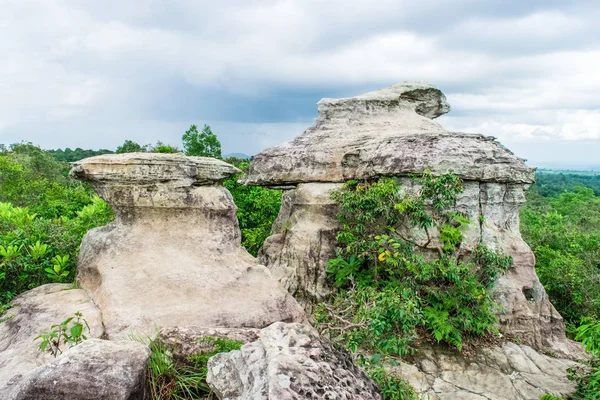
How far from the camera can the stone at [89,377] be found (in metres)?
3.57

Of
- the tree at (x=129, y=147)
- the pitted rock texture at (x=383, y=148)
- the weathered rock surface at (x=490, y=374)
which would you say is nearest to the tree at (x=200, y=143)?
the tree at (x=129, y=147)

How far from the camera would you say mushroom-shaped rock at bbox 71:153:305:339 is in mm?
6418

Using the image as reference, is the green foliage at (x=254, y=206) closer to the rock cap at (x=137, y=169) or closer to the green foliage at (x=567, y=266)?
the rock cap at (x=137, y=169)

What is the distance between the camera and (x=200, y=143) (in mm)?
27578

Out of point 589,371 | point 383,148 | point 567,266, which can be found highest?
point 383,148

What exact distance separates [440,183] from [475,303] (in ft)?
7.90

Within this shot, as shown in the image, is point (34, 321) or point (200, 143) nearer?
point (34, 321)

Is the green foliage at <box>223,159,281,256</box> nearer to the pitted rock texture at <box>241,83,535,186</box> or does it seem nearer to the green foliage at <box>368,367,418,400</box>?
the pitted rock texture at <box>241,83,535,186</box>

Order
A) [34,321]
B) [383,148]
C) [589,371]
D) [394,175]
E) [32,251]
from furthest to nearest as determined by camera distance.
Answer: [383,148]
[394,175]
[32,251]
[589,371]
[34,321]

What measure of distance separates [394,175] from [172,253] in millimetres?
4825

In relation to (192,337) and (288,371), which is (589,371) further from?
(192,337)

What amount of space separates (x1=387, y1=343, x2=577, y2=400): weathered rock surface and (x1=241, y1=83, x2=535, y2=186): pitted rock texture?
3.49 m

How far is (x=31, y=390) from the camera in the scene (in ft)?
11.6

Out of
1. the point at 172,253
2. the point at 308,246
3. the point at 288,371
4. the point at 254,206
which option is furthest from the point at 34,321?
the point at 254,206
